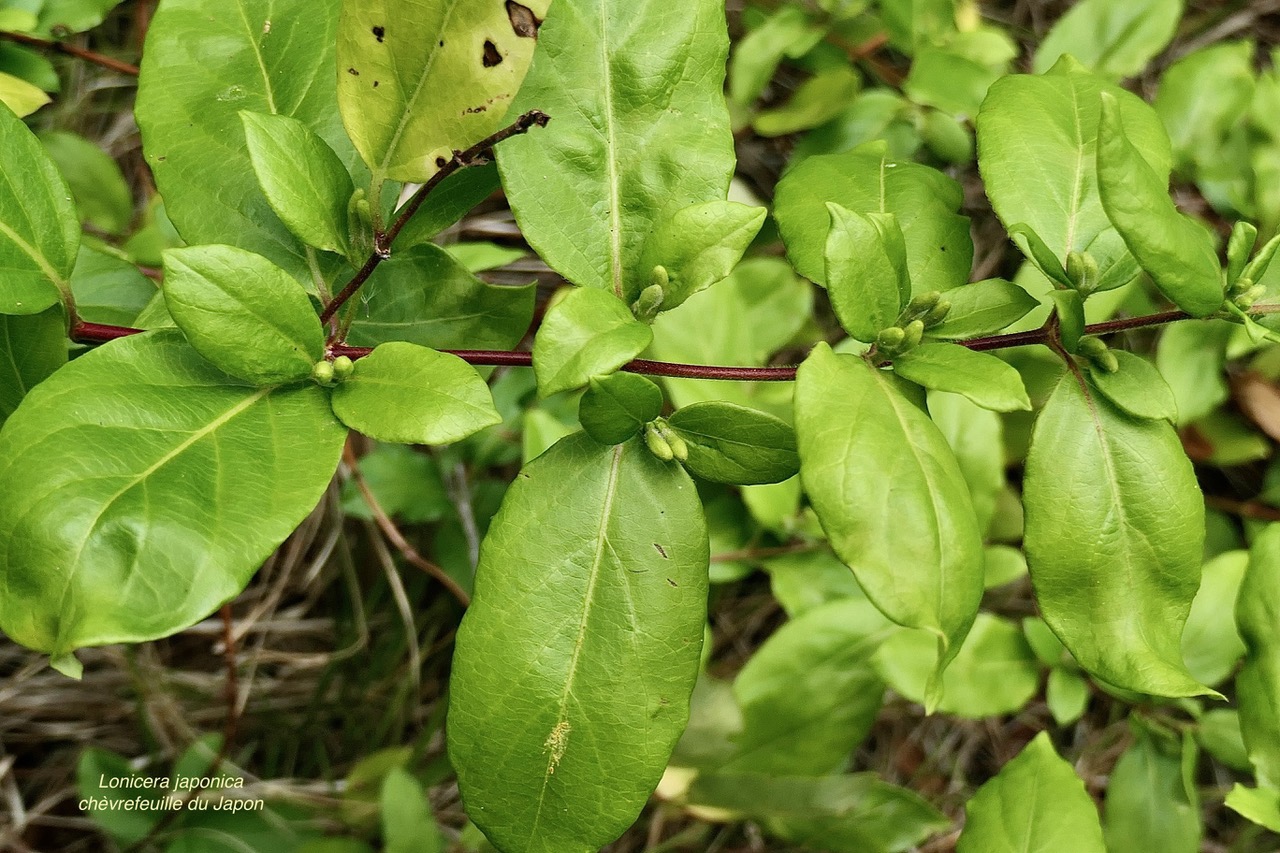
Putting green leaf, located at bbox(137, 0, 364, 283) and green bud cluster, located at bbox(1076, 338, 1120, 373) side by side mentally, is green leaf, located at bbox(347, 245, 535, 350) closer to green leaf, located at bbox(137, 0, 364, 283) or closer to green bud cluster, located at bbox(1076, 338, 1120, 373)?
green leaf, located at bbox(137, 0, 364, 283)

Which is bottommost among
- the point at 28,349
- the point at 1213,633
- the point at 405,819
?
the point at 405,819

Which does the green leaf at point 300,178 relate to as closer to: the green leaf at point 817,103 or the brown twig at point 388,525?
the brown twig at point 388,525

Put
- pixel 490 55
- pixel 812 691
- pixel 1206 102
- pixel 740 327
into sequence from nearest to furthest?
pixel 490 55 → pixel 812 691 → pixel 740 327 → pixel 1206 102

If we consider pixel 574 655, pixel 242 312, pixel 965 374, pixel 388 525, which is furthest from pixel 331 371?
pixel 388 525

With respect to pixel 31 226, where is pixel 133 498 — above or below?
below

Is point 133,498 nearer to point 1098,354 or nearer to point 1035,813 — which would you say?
point 1098,354

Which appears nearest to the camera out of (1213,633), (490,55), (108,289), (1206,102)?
(490,55)

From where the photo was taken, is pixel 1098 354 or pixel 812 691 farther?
pixel 812 691
